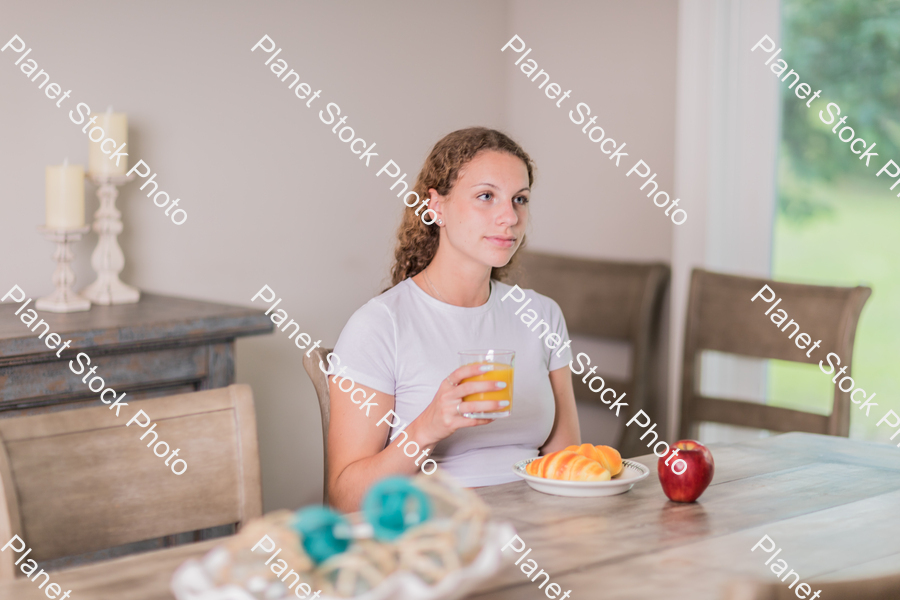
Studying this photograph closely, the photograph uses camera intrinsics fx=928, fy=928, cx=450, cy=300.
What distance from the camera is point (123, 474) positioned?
1.32m

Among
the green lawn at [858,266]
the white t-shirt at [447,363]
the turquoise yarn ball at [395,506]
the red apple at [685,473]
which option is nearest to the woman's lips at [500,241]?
the white t-shirt at [447,363]

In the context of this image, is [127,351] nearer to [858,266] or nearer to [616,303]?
[616,303]

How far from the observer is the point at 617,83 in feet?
9.99

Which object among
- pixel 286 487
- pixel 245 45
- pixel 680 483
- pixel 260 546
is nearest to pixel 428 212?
pixel 680 483

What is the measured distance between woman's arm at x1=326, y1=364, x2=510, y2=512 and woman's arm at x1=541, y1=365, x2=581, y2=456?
0.37 m

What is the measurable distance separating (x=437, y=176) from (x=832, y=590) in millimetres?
1271

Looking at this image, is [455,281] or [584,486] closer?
[584,486]

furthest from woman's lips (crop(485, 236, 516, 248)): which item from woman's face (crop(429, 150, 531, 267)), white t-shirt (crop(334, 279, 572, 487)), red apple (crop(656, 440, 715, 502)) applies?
red apple (crop(656, 440, 715, 502))

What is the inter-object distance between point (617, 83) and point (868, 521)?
2.02 metres

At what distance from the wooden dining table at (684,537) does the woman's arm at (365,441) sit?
0.14 m

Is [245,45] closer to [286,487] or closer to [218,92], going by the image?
[218,92]

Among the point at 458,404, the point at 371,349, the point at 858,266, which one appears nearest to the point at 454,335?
the point at 371,349

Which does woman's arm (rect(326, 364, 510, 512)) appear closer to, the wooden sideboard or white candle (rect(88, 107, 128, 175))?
the wooden sideboard

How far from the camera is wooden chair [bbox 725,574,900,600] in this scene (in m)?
0.69
